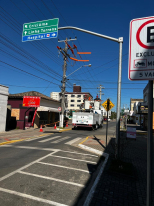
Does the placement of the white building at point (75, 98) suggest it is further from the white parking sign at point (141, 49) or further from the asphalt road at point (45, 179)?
the white parking sign at point (141, 49)

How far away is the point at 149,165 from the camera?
7.06ft

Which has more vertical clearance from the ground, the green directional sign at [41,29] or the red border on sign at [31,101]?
the green directional sign at [41,29]

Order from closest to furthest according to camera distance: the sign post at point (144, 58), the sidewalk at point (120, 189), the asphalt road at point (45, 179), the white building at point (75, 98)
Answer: the sign post at point (144, 58) → the sidewalk at point (120, 189) → the asphalt road at point (45, 179) → the white building at point (75, 98)

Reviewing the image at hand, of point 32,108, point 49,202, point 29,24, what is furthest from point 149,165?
point 32,108

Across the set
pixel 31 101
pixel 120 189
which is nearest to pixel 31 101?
pixel 31 101

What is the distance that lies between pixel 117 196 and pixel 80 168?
96.3 inches

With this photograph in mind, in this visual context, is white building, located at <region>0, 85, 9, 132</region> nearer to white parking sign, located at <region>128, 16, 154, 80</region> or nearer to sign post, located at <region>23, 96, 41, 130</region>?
sign post, located at <region>23, 96, 41, 130</region>

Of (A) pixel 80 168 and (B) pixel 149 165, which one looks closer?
(B) pixel 149 165

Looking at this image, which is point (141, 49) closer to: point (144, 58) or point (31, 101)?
point (144, 58)

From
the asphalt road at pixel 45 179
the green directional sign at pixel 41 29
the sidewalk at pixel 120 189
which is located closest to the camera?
the sidewalk at pixel 120 189

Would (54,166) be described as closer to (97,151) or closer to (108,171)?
(108,171)

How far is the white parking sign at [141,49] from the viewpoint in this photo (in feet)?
7.13

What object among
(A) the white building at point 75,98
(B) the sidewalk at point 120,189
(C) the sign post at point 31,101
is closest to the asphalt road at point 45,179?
(B) the sidewalk at point 120,189

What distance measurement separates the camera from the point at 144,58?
7.27 feet
